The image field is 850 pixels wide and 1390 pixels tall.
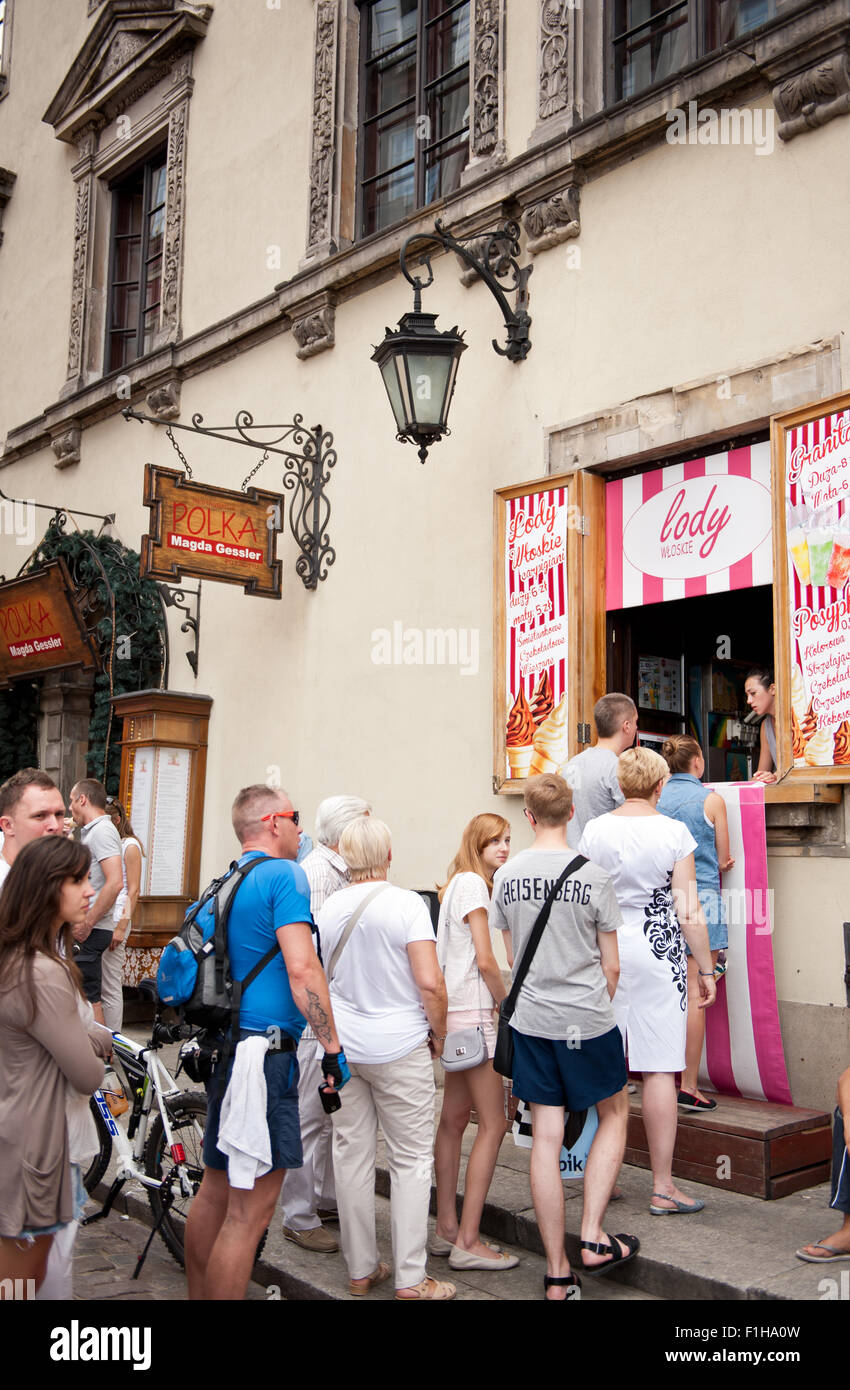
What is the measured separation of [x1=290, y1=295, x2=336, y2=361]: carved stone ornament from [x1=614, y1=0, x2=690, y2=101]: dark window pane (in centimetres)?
283

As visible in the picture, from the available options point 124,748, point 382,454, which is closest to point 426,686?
point 382,454

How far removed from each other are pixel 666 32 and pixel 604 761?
15.2ft

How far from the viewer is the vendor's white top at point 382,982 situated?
14.3ft

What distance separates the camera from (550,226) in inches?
304

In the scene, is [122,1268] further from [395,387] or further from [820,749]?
[395,387]

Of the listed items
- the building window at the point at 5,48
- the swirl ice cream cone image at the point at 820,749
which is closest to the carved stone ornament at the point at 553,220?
the swirl ice cream cone image at the point at 820,749

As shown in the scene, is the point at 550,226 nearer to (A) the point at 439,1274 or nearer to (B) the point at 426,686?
(B) the point at 426,686

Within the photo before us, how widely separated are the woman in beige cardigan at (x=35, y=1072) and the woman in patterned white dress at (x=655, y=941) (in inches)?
94.6

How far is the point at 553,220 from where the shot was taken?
25.2ft

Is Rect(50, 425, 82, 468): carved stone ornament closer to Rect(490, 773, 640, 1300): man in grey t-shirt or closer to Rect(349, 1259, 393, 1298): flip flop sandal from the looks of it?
Rect(490, 773, 640, 1300): man in grey t-shirt

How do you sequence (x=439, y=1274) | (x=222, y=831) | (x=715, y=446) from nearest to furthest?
(x=439, y=1274), (x=715, y=446), (x=222, y=831)

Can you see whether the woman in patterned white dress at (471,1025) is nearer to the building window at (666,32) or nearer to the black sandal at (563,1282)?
the black sandal at (563,1282)

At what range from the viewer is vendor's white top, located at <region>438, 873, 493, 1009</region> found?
4887mm

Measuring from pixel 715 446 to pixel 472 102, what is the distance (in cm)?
335
